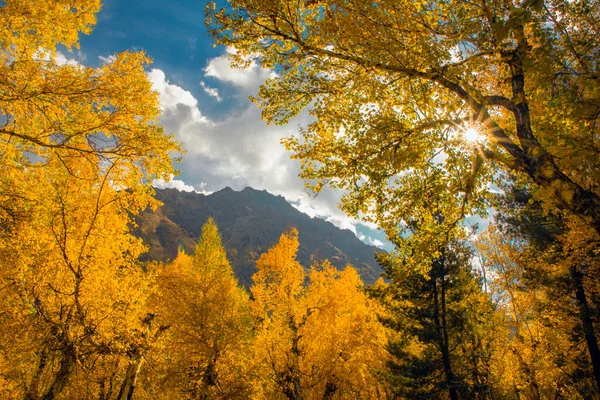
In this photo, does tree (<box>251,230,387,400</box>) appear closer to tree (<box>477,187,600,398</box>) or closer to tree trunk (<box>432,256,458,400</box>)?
tree trunk (<box>432,256,458,400</box>)

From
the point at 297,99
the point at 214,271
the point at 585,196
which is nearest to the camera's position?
the point at 585,196

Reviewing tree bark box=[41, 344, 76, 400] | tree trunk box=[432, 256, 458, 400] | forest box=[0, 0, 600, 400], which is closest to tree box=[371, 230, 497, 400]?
tree trunk box=[432, 256, 458, 400]

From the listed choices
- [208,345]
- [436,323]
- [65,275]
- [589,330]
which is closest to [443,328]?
[436,323]

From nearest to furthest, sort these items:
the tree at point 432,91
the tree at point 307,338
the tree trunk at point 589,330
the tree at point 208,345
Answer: the tree at point 432,91
the tree trunk at point 589,330
the tree at point 208,345
the tree at point 307,338

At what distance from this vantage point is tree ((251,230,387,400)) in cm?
1409

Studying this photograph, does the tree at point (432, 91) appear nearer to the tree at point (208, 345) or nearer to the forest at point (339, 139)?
the forest at point (339, 139)

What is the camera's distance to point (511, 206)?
1388cm

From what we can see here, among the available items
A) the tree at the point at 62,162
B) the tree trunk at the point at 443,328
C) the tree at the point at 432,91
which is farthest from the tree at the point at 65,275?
the tree trunk at the point at 443,328

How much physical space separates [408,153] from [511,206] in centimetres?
1212

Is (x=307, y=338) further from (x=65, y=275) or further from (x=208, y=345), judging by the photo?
(x=65, y=275)

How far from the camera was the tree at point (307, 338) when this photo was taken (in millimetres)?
14086

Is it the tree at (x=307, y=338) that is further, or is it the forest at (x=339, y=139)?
the tree at (x=307, y=338)

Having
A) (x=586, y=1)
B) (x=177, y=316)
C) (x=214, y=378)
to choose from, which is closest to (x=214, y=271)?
(x=177, y=316)

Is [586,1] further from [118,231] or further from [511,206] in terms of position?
[511,206]
